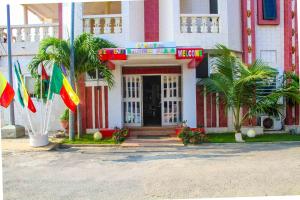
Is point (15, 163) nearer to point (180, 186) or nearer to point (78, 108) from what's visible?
point (78, 108)

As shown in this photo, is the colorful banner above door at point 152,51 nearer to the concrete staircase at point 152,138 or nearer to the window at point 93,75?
the window at point 93,75

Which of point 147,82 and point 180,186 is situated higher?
point 147,82

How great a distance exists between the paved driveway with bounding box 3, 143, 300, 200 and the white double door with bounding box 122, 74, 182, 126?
2554 millimetres

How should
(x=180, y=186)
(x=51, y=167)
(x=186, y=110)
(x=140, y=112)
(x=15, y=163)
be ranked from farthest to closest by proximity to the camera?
(x=140, y=112)
(x=186, y=110)
(x=15, y=163)
(x=51, y=167)
(x=180, y=186)

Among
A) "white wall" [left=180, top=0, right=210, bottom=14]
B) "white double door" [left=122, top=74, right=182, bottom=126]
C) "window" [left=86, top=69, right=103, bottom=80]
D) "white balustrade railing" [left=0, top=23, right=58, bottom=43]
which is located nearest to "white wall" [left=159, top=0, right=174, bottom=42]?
"white wall" [left=180, top=0, right=210, bottom=14]

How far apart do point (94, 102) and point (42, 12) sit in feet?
22.2

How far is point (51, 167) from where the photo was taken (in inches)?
264

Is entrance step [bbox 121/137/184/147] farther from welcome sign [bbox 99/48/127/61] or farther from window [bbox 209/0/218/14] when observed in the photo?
window [bbox 209/0/218/14]

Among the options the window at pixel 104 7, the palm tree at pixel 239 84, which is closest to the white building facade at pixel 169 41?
the palm tree at pixel 239 84

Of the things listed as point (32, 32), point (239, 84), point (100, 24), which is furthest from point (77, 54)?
point (239, 84)

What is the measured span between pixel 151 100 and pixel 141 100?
611mm

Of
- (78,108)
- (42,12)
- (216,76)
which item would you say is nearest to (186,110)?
(216,76)

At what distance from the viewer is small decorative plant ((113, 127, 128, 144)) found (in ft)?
30.8

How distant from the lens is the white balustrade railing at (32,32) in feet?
36.8
